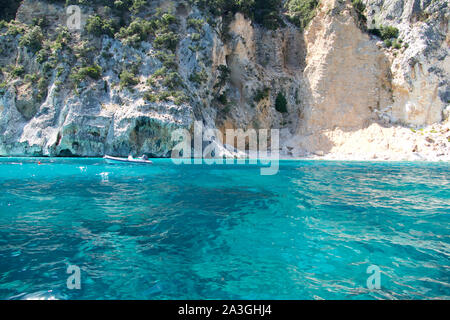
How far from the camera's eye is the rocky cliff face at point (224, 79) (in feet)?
107

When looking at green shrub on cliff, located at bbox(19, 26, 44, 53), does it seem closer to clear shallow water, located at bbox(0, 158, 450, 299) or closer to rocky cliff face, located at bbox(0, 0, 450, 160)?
rocky cliff face, located at bbox(0, 0, 450, 160)

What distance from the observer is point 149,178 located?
17594 millimetres

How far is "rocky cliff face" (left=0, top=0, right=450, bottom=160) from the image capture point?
32625mm

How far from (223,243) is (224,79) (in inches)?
1358

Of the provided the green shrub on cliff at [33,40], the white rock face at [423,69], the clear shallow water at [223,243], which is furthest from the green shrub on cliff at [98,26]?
the white rock face at [423,69]

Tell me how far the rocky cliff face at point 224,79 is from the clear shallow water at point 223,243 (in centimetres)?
2133

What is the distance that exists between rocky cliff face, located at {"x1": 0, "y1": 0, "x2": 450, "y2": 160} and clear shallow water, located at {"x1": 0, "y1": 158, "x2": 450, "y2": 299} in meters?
21.3

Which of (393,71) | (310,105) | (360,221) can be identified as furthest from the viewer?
(310,105)

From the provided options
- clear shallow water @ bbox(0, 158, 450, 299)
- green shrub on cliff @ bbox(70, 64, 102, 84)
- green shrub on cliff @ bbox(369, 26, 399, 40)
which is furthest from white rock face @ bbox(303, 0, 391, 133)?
green shrub on cliff @ bbox(70, 64, 102, 84)

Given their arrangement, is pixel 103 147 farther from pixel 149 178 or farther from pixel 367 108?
pixel 367 108

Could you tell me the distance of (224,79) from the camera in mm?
39000

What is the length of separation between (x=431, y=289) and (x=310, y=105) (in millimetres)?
39481

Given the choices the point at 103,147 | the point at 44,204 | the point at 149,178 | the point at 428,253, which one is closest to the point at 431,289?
the point at 428,253
